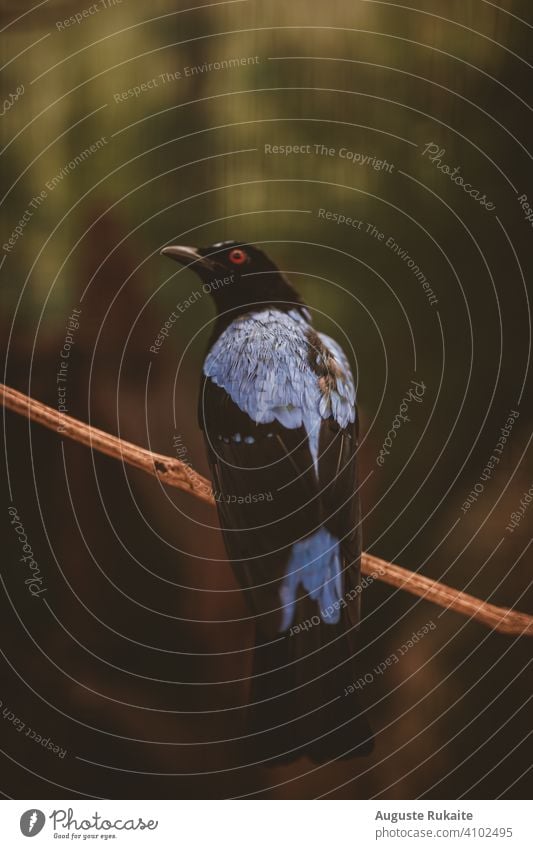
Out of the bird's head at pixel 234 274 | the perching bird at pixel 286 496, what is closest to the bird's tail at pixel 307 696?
the perching bird at pixel 286 496

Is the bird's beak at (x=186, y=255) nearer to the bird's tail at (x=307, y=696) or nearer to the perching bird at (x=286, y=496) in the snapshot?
the perching bird at (x=286, y=496)

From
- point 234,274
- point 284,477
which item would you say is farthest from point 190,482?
point 234,274

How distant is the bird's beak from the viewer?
3.59 ft

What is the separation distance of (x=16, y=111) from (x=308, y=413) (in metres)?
0.63

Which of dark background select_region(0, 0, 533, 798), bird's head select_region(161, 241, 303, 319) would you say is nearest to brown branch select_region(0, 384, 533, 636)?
dark background select_region(0, 0, 533, 798)

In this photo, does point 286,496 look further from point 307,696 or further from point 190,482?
point 307,696

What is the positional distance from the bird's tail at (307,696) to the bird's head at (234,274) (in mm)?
472

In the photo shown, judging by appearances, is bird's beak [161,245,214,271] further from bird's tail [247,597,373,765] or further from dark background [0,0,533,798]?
bird's tail [247,597,373,765]

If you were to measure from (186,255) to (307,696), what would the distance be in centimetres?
67

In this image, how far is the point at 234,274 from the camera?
111 centimetres

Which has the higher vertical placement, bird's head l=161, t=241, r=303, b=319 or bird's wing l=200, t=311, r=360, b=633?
bird's head l=161, t=241, r=303, b=319

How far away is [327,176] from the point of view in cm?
111

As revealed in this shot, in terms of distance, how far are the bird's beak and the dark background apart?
0.02 meters
